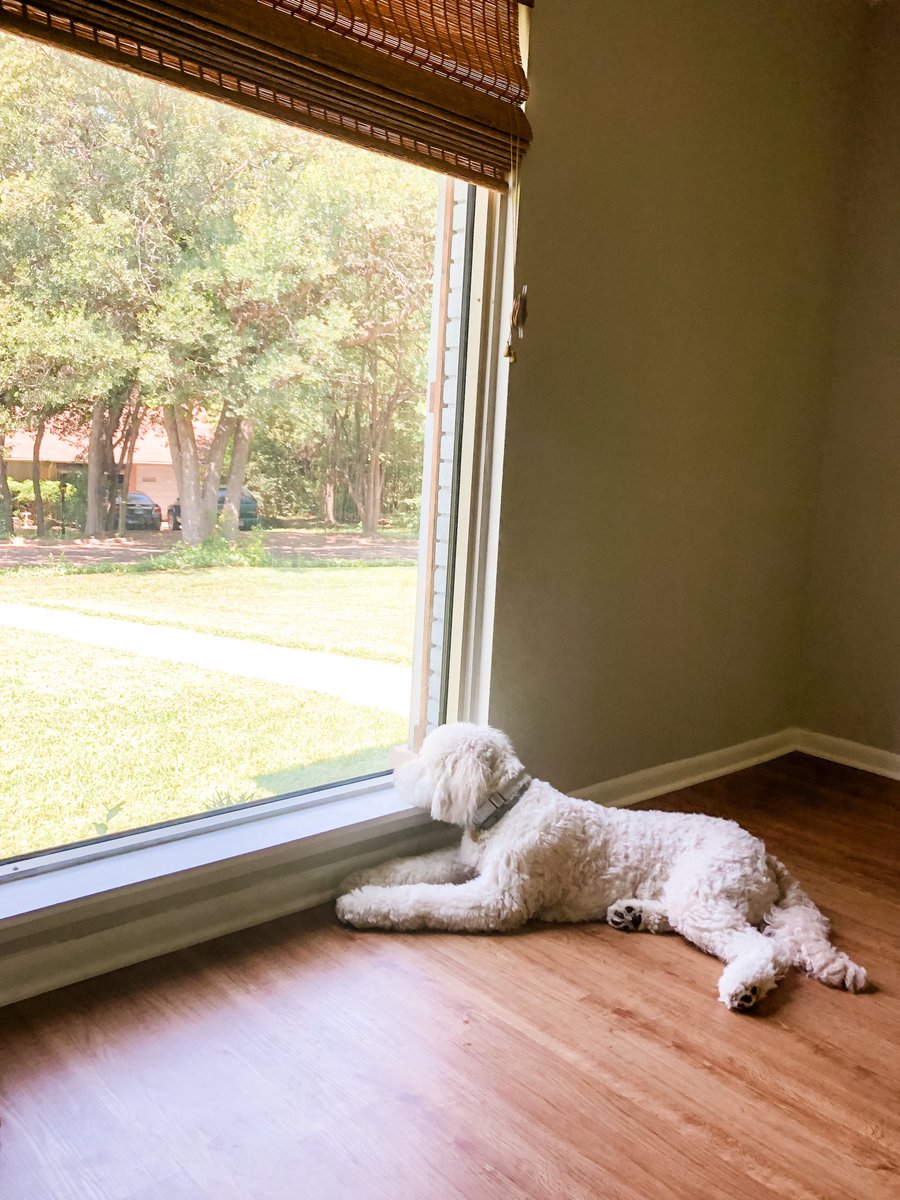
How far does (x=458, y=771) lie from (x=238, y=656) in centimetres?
60

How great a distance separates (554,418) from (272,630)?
92 centimetres

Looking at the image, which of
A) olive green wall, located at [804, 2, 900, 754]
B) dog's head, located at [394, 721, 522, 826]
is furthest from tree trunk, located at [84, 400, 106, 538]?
olive green wall, located at [804, 2, 900, 754]

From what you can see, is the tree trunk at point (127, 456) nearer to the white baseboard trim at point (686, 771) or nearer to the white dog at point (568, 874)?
the white dog at point (568, 874)

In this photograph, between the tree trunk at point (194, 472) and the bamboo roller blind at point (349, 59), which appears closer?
the bamboo roller blind at point (349, 59)

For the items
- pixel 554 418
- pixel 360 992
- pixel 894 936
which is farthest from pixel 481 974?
pixel 554 418

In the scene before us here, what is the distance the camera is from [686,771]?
10.4 ft

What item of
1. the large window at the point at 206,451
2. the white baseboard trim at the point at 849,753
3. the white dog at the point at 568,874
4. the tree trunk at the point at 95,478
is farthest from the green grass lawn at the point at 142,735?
the white baseboard trim at the point at 849,753

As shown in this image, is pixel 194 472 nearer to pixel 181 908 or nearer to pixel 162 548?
pixel 162 548

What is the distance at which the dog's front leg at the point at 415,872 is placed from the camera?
7.12 feet

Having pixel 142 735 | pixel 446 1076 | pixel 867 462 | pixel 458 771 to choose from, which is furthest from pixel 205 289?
pixel 867 462

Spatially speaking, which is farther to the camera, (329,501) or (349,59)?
(329,501)

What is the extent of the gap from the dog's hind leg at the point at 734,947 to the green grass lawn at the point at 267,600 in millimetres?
977

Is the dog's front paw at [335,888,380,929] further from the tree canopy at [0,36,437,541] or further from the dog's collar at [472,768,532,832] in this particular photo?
the tree canopy at [0,36,437,541]

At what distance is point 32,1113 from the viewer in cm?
147
